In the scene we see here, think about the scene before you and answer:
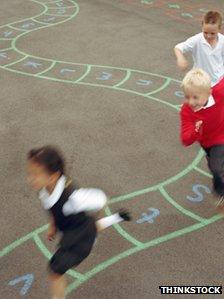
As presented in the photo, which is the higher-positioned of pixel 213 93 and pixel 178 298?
pixel 213 93

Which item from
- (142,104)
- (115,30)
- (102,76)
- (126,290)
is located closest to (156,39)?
(115,30)

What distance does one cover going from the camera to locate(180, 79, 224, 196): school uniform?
4.00 metres

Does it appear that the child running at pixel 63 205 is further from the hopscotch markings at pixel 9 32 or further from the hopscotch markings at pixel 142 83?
the hopscotch markings at pixel 9 32

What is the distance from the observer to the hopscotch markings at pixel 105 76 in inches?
299

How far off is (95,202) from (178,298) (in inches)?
47.1

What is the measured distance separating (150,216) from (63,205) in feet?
5.55

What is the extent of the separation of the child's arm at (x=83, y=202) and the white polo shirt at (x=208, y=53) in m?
2.60

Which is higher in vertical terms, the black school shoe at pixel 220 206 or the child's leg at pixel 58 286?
the child's leg at pixel 58 286

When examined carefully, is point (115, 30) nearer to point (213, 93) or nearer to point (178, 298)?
point (213, 93)

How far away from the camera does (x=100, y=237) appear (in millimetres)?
4273

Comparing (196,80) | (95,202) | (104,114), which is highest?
(196,80)

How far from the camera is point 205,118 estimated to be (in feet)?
13.3

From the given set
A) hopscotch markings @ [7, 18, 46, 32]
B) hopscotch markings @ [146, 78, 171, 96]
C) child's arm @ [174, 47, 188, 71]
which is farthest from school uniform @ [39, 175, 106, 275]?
hopscotch markings @ [7, 18, 46, 32]

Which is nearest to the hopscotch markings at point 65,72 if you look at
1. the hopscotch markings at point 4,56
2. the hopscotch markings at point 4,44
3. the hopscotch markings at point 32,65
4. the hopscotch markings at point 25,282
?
the hopscotch markings at point 32,65
